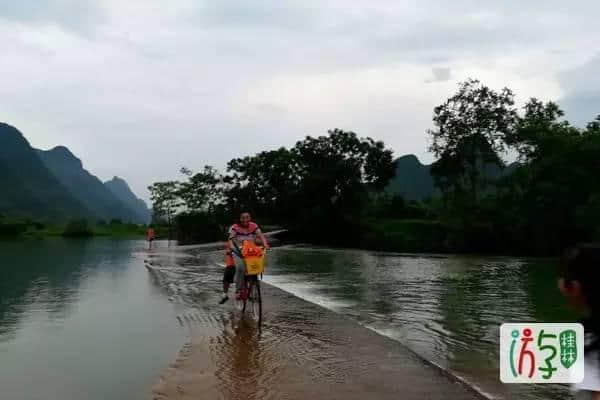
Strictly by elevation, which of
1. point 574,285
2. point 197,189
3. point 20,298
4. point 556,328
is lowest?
point 20,298

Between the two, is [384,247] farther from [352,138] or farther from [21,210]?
[21,210]

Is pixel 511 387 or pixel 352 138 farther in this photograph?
pixel 352 138

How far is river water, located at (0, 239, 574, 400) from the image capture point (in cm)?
682

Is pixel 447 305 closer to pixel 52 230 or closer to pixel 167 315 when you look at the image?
pixel 167 315

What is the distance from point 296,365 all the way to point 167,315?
16.2 feet

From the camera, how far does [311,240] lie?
5597 centimetres

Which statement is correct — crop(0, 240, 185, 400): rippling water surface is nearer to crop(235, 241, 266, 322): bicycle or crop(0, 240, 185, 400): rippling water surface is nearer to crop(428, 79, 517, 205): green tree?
crop(235, 241, 266, 322): bicycle

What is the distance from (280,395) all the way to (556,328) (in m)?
3.55

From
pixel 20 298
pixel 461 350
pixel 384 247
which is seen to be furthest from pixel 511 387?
pixel 384 247

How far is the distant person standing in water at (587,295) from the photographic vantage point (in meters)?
2.48

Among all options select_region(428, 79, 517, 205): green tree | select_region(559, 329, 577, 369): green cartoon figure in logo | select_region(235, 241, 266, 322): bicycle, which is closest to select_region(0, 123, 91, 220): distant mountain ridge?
select_region(428, 79, 517, 205): green tree

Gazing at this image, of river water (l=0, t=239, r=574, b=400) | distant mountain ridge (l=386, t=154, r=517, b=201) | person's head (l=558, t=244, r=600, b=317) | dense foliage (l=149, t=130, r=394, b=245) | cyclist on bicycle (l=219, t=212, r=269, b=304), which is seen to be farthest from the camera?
distant mountain ridge (l=386, t=154, r=517, b=201)

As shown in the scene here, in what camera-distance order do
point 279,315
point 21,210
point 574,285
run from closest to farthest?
1. point 574,285
2. point 279,315
3. point 21,210

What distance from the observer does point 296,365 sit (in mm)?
7105
